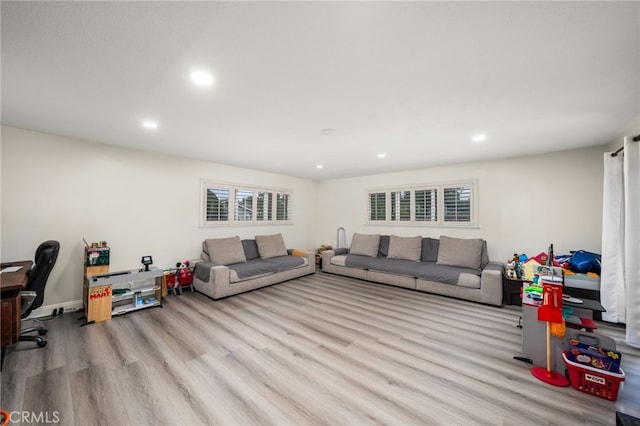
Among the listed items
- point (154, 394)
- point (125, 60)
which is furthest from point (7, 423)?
point (125, 60)

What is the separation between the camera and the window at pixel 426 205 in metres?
4.89

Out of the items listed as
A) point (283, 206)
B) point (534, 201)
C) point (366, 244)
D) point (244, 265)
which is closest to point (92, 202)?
point (244, 265)

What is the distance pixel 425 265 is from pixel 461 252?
69cm

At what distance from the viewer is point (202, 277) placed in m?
4.16

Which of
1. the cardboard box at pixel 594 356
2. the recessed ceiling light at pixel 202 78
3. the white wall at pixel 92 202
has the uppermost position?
the recessed ceiling light at pixel 202 78

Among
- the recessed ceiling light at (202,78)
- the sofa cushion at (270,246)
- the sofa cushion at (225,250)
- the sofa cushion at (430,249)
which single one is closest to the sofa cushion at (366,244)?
the sofa cushion at (430,249)

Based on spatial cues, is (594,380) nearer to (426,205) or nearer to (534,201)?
(534,201)

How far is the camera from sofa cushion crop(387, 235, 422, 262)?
202 inches

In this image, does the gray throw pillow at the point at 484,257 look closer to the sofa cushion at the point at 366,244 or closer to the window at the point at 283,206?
the sofa cushion at the point at 366,244

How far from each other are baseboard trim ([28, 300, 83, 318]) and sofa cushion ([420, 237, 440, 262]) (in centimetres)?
585

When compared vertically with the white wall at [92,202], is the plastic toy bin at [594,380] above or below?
below

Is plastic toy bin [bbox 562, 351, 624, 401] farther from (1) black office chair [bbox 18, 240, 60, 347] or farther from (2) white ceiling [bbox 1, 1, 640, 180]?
(1) black office chair [bbox 18, 240, 60, 347]

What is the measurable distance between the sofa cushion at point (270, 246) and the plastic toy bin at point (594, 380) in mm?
4699

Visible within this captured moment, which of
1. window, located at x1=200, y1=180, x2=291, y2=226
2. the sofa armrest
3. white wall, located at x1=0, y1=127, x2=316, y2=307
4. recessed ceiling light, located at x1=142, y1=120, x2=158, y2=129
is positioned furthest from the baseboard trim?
the sofa armrest
